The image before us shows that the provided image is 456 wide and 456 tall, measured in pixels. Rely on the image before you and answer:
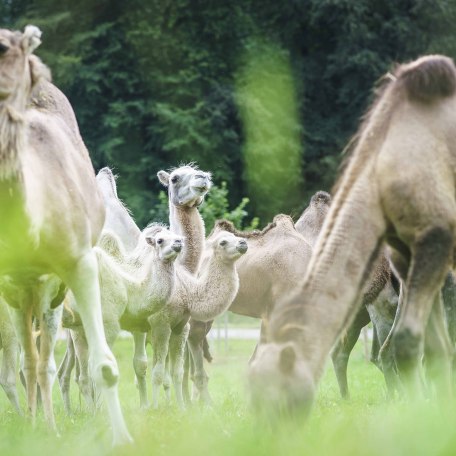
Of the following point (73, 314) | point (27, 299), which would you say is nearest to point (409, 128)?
point (27, 299)

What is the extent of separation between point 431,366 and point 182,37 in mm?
27926

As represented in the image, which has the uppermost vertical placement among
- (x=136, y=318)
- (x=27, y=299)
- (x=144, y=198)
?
(x=27, y=299)

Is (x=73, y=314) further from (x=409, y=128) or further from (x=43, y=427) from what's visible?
(x=409, y=128)

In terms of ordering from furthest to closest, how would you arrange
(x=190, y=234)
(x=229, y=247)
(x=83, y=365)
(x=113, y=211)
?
(x=113, y=211) → (x=190, y=234) → (x=229, y=247) → (x=83, y=365)

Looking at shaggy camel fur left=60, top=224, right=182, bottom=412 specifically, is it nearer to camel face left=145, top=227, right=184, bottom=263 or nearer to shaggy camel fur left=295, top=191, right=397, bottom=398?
camel face left=145, top=227, right=184, bottom=263

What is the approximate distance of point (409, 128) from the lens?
22.2ft

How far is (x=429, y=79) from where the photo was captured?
7.02m

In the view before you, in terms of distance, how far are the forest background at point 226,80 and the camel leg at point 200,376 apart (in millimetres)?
18543

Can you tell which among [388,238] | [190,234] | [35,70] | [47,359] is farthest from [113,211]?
[388,238]

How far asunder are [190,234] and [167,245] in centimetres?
168

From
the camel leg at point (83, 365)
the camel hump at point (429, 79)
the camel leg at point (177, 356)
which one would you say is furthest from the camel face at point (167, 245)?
the camel hump at point (429, 79)

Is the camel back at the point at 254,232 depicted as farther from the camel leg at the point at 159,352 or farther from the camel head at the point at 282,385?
the camel head at the point at 282,385

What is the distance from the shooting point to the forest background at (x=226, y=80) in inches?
1260

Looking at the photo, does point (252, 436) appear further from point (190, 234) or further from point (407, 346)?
point (190, 234)
